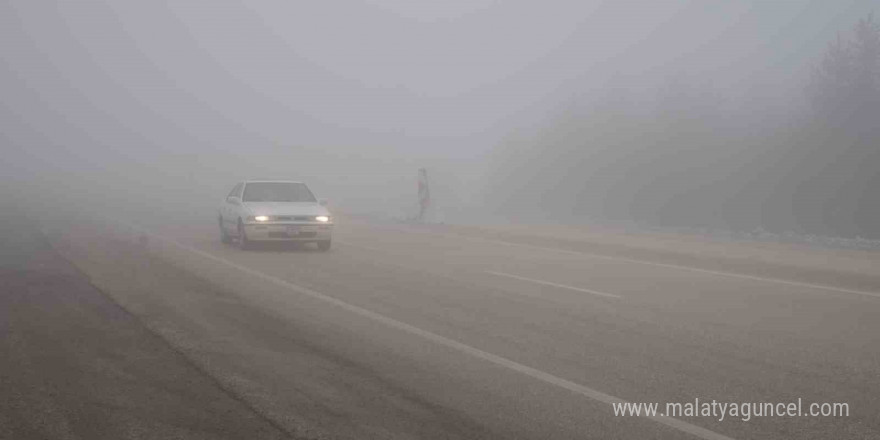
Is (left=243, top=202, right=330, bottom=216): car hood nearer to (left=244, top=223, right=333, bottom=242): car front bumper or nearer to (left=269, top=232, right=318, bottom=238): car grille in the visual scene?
(left=244, top=223, right=333, bottom=242): car front bumper

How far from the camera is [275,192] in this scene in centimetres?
1798

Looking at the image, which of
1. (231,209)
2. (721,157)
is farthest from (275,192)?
(721,157)

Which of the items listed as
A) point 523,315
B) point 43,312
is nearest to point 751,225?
point 523,315

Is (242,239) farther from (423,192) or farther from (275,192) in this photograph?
(423,192)

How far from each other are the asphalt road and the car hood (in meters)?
1.79

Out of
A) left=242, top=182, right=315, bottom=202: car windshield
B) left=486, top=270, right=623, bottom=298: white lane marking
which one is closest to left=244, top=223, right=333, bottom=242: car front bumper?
left=242, top=182, right=315, bottom=202: car windshield

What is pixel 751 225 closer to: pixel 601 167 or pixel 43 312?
pixel 601 167

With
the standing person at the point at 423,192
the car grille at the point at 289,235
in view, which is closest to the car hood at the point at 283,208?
the car grille at the point at 289,235

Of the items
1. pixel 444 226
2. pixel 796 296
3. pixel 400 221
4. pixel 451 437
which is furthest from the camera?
pixel 400 221

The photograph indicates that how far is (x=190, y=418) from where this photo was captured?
532 centimetres

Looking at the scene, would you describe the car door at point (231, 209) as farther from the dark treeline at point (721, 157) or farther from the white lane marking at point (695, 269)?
the dark treeline at point (721, 157)

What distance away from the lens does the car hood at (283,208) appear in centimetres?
1633

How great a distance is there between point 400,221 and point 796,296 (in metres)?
17.7

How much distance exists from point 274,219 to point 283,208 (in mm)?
442
